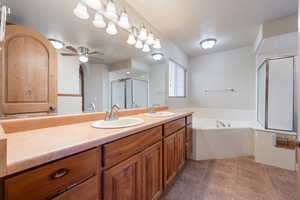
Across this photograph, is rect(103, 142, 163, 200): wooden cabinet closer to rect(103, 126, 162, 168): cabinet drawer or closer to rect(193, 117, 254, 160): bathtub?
rect(103, 126, 162, 168): cabinet drawer

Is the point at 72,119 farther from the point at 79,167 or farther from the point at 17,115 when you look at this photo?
the point at 79,167

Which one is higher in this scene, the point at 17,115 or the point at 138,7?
the point at 138,7

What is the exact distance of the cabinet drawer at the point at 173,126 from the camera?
1382 mm

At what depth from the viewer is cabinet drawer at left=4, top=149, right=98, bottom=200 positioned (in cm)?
44

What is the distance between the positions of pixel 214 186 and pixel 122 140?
1410mm

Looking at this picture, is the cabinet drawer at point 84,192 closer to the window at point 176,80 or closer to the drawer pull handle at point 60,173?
the drawer pull handle at point 60,173

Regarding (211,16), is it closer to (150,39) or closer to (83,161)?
(150,39)

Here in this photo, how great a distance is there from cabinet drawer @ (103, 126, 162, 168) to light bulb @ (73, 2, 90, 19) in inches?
45.6

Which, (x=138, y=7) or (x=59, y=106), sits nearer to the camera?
(x=59, y=106)

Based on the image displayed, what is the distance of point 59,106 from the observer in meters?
1.05

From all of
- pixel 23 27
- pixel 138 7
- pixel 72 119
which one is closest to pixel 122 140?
pixel 72 119

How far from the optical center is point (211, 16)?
1.88 metres

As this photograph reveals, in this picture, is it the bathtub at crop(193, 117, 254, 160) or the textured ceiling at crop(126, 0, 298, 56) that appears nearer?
the textured ceiling at crop(126, 0, 298, 56)

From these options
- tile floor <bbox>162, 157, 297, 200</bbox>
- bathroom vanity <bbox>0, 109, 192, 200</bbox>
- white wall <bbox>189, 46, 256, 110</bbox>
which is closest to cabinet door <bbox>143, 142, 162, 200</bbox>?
bathroom vanity <bbox>0, 109, 192, 200</bbox>
